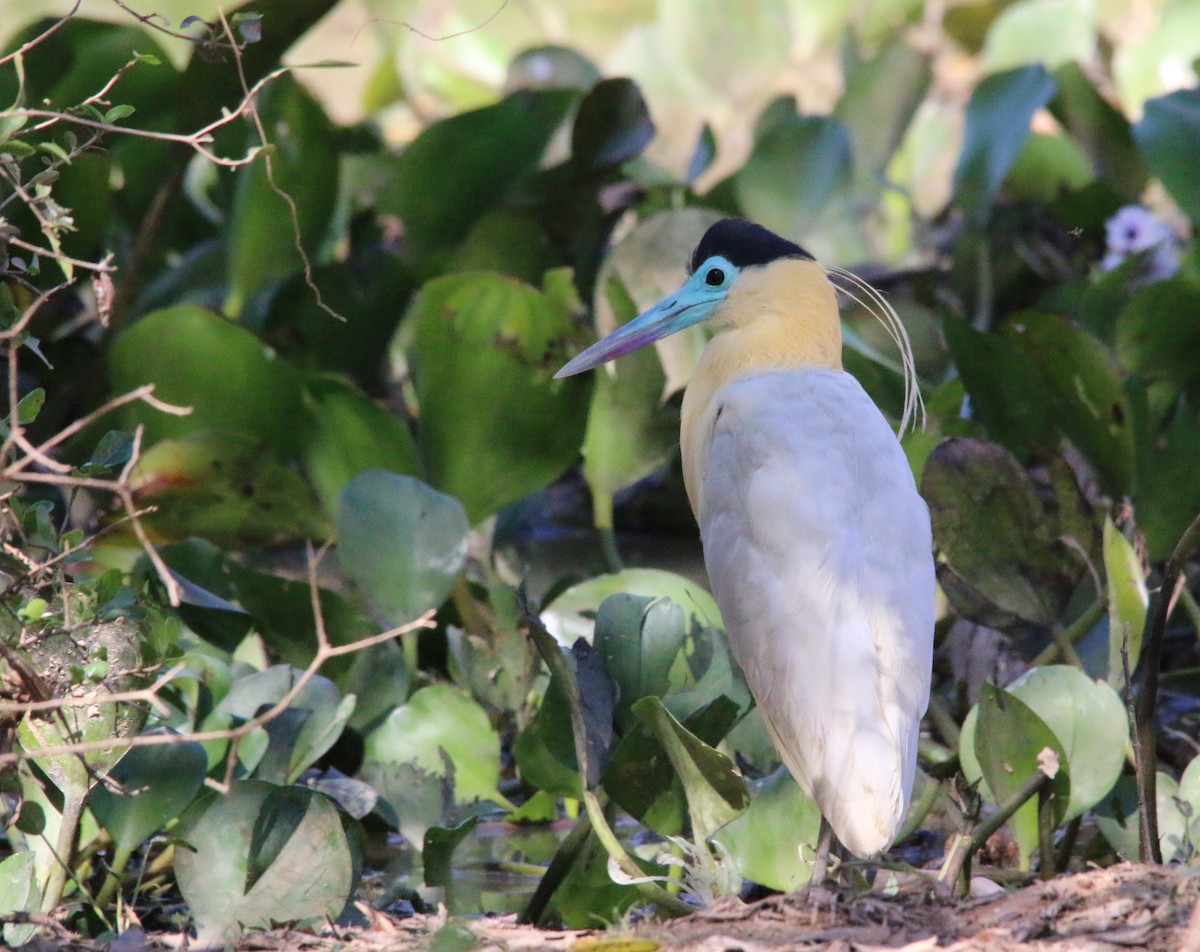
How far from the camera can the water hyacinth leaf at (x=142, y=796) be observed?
2.25 m

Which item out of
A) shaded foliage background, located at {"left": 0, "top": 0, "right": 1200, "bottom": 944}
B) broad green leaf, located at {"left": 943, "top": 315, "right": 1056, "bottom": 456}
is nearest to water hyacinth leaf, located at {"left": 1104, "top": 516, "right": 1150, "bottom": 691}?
shaded foliage background, located at {"left": 0, "top": 0, "right": 1200, "bottom": 944}

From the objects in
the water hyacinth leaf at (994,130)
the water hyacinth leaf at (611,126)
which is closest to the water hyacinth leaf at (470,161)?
the water hyacinth leaf at (611,126)

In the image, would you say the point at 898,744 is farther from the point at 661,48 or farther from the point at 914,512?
the point at 661,48

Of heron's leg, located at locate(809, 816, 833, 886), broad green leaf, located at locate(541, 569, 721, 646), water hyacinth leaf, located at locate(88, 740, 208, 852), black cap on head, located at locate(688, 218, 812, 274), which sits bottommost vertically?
broad green leaf, located at locate(541, 569, 721, 646)

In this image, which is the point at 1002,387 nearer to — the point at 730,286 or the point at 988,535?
the point at 988,535

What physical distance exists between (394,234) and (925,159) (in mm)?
2119

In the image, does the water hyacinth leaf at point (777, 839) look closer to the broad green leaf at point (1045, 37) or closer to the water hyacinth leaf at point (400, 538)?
the water hyacinth leaf at point (400, 538)

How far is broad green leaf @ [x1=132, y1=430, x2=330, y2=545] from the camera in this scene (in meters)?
3.17

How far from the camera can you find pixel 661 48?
5.54 m

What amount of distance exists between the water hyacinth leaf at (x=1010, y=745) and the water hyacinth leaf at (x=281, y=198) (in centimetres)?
212

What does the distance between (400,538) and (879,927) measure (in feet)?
4.24

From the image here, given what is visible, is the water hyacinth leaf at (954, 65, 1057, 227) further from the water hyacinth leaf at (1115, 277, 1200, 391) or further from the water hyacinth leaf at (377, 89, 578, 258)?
the water hyacinth leaf at (377, 89, 578, 258)

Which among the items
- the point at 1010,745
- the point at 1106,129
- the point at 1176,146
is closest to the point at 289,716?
the point at 1010,745

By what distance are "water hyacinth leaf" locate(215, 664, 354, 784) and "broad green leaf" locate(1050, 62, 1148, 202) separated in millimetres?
3261
